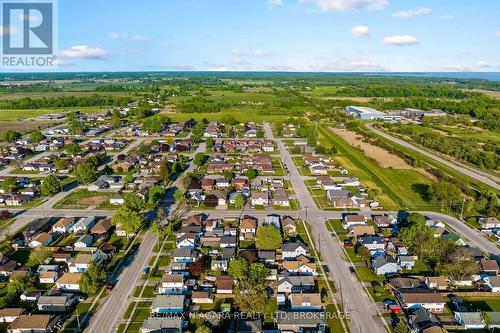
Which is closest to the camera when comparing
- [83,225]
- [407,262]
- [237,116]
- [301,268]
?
[301,268]

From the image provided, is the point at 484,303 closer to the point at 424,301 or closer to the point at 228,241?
the point at 424,301

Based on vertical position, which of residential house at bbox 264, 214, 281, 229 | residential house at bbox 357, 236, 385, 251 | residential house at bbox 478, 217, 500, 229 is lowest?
residential house at bbox 357, 236, 385, 251

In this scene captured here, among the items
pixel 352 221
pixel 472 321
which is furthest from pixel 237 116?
pixel 472 321

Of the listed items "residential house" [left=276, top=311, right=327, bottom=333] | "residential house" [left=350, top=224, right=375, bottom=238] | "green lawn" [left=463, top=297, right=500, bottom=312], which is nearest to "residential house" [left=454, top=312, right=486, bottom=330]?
"green lawn" [left=463, top=297, right=500, bottom=312]

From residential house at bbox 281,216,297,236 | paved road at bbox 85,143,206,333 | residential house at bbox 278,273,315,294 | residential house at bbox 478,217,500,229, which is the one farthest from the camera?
residential house at bbox 478,217,500,229

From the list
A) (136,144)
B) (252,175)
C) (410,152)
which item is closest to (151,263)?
(252,175)

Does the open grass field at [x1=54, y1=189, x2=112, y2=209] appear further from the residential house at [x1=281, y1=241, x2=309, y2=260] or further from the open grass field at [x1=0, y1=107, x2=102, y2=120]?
the open grass field at [x1=0, y1=107, x2=102, y2=120]

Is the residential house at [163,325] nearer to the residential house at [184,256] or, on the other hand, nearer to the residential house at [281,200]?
the residential house at [184,256]
